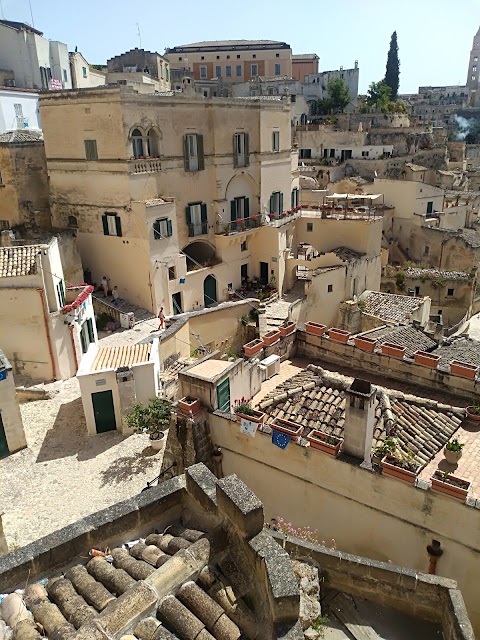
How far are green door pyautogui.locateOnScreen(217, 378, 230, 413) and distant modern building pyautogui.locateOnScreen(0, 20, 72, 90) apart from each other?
120 feet

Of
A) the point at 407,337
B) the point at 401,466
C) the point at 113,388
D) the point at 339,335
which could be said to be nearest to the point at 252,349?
the point at 339,335

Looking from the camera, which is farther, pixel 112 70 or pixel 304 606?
pixel 112 70

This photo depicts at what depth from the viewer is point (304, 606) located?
7.18 m

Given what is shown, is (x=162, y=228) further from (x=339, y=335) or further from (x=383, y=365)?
(x=383, y=365)

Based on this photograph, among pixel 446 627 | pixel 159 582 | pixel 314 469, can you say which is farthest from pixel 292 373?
pixel 159 582

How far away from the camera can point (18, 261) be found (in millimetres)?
20797

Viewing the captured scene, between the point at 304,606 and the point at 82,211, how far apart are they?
26.0m

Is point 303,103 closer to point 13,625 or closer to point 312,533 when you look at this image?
point 312,533

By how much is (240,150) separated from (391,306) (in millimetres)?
13479

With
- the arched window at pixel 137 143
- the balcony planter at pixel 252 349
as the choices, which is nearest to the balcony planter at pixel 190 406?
the balcony planter at pixel 252 349

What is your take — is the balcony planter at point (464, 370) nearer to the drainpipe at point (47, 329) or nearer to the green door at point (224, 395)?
the green door at point (224, 395)

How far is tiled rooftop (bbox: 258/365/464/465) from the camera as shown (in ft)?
45.4

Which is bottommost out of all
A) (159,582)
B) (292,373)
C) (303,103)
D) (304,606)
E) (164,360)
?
(164,360)

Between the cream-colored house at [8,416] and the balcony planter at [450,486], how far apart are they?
1300 cm
